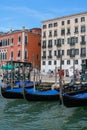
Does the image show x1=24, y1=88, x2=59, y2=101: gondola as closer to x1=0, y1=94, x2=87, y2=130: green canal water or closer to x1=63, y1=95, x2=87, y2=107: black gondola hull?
x1=0, y1=94, x2=87, y2=130: green canal water

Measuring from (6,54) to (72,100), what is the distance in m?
41.2

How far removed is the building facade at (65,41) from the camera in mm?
51594

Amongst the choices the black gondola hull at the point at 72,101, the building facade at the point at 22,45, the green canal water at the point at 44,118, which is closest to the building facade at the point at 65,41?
the building facade at the point at 22,45

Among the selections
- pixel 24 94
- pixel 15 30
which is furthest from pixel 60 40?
pixel 24 94

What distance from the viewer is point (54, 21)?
55156 millimetres

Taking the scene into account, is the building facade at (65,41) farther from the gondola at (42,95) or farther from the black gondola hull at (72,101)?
the black gondola hull at (72,101)

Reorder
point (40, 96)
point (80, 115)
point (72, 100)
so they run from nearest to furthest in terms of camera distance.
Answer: point (80, 115) → point (72, 100) → point (40, 96)

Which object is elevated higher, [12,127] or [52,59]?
[52,59]

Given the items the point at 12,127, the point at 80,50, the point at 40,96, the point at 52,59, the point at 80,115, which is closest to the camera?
the point at 12,127

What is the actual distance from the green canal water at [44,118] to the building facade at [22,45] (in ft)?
116

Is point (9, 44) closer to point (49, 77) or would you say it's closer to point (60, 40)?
point (60, 40)

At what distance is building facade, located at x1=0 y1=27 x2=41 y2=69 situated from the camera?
2227 inches

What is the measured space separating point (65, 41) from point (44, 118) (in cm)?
3806

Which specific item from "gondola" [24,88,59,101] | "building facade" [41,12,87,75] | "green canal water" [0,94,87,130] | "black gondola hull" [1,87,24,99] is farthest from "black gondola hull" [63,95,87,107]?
"building facade" [41,12,87,75]
